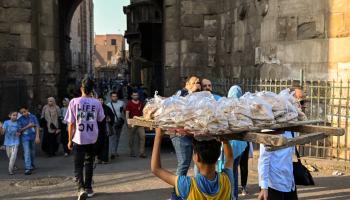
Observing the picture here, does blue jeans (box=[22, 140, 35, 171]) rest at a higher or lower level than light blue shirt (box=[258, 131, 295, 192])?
lower

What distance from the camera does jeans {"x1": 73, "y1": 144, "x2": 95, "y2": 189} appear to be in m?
7.30

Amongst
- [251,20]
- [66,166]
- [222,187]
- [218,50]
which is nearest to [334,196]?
[222,187]

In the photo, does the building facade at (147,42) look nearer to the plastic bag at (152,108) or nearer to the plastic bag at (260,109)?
the plastic bag at (152,108)

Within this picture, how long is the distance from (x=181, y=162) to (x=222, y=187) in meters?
2.98

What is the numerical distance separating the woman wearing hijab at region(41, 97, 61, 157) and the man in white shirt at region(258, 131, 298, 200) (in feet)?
25.6

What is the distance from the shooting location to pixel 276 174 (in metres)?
4.54

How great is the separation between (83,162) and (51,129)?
4446 mm

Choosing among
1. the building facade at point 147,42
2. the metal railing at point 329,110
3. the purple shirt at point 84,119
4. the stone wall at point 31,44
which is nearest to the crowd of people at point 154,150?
the purple shirt at point 84,119

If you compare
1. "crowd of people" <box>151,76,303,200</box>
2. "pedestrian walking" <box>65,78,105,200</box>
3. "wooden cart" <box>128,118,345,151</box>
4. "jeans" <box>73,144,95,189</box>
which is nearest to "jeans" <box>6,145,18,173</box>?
"pedestrian walking" <box>65,78,105,200</box>

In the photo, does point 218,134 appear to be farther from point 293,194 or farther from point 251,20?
point 251,20

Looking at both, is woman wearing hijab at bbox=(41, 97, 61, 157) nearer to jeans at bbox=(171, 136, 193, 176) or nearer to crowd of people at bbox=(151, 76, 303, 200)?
crowd of people at bbox=(151, 76, 303, 200)

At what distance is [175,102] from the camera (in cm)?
330

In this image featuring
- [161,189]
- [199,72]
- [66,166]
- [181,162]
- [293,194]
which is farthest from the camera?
[199,72]

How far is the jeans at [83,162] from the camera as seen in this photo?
7.30 m
